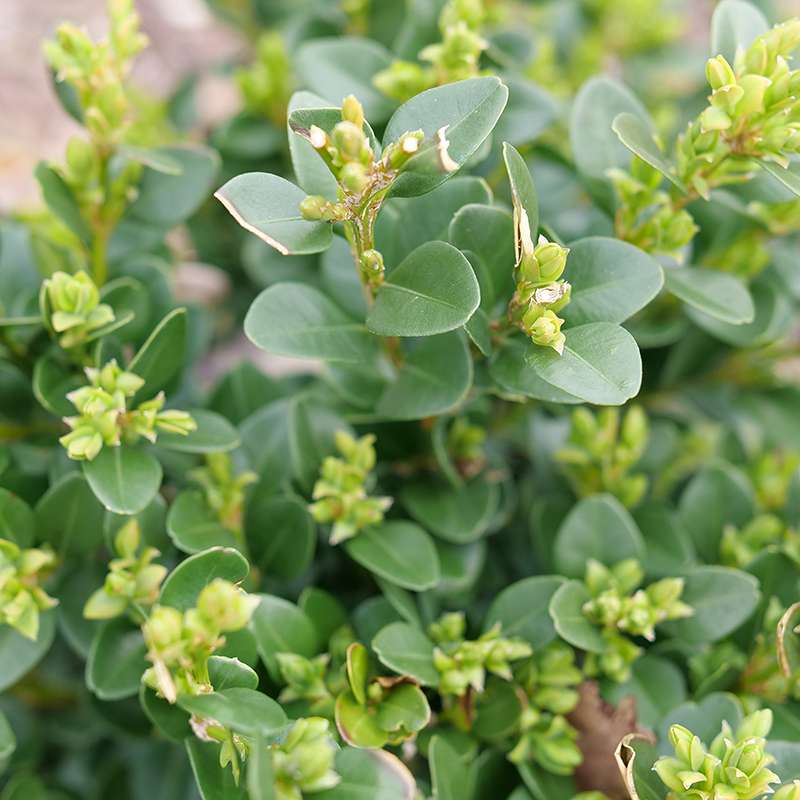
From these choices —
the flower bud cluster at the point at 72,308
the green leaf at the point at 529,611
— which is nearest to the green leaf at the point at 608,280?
the green leaf at the point at 529,611

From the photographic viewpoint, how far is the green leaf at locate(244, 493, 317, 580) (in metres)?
1.33

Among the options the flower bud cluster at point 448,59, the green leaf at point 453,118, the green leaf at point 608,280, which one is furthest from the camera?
the flower bud cluster at point 448,59

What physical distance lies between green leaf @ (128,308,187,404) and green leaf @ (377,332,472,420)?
279 millimetres

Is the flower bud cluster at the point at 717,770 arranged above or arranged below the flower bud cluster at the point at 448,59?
below

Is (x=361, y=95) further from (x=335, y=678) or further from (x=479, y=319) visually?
(x=335, y=678)

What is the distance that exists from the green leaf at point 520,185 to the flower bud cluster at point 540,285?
0.7 inches

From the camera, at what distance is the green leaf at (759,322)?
1456 mm

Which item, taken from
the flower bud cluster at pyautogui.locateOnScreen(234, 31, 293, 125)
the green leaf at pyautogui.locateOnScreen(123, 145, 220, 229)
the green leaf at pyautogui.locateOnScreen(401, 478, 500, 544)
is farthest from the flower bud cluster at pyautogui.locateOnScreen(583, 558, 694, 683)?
the flower bud cluster at pyautogui.locateOnScreen(234, 31, 293, 125)

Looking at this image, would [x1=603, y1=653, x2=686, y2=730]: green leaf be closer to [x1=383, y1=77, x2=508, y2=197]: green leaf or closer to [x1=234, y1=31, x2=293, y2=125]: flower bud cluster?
[x1=383, y1=77, x2=508, y2=197]: green leaf

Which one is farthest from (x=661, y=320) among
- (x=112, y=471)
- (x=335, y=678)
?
(x=112, y=471)

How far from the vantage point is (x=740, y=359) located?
1.79 metres

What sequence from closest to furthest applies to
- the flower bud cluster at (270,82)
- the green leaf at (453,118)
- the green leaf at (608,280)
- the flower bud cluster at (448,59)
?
the green leaf at (453,118)
the green leaf at (608,280)
the flower bud cluster at (448,59)
the flower bud cluster at (270,82)

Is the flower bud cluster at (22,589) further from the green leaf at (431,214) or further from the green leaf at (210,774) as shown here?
the green leaf at (431,214)

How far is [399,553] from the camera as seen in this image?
50.6 inches
